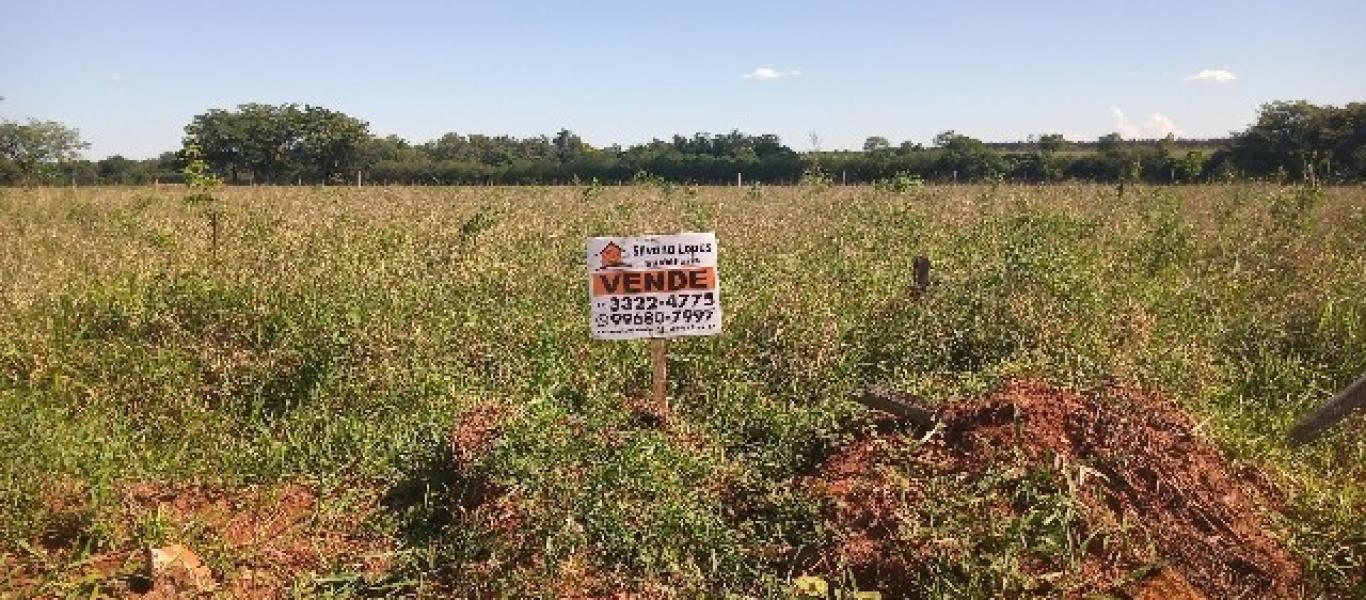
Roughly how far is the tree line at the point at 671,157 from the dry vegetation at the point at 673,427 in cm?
1140

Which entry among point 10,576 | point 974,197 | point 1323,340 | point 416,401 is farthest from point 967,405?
point 974,197

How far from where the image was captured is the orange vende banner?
4.67 meters

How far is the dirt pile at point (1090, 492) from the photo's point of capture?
3270mm

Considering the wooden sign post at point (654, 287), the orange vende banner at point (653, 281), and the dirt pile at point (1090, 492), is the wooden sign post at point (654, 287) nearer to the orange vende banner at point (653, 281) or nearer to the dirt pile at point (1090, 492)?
the orange vende banner at point (653, 281)

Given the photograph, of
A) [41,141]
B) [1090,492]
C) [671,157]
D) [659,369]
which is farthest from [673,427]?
[41,141]

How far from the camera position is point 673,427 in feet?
15.0

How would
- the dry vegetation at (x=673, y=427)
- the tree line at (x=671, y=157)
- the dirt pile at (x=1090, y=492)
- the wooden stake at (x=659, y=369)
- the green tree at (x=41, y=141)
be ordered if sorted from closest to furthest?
the dirt pile at (x=1090, y=492) → the dry vegetation at (x=673, y=427) → the wooden stake at (x=659, y=369) → the tree line at (x=671, y=157) → the green tree at (x=41, y=141)

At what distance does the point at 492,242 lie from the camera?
968 cm

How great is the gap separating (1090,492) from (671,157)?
46.9 meters

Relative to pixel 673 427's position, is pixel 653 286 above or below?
above

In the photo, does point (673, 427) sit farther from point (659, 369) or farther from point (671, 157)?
point (671, 157)

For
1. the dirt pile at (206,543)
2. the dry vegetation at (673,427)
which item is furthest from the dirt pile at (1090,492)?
the dirt pile at (206,543)

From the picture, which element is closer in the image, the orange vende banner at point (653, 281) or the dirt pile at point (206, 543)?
the dirt pile at point (206, 543)

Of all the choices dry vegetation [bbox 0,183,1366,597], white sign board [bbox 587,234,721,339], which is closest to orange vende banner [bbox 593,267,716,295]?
white sign board [bbox 587,234,721,339]
